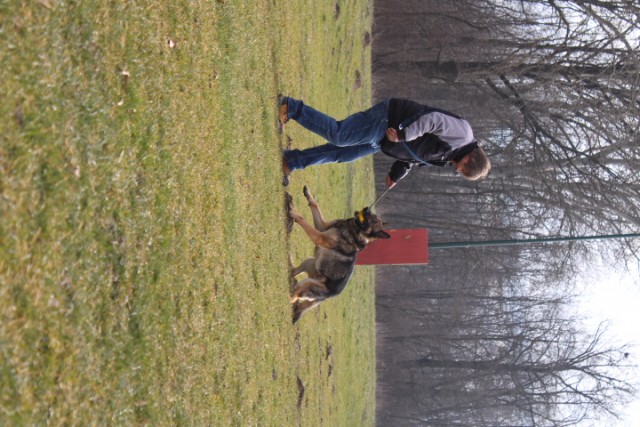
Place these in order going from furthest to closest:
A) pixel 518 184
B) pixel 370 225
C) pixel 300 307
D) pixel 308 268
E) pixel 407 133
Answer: pixel 518 184 → pixel 300 307 → pixel 308 268 → pixel 370 225 → pixel 407 133

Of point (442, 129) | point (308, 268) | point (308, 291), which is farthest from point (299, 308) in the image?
point (442, 129)

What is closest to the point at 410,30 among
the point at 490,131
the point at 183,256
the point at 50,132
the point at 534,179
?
the point at 490,131

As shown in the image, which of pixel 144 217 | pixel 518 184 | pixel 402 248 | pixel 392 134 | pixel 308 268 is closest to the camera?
pixel 144 217

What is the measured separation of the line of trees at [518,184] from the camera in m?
16.4

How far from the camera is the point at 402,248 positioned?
9.30 meters

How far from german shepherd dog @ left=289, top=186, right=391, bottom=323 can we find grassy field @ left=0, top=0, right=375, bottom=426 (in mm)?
320

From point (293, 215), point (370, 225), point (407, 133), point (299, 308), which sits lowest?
point (299, 308)

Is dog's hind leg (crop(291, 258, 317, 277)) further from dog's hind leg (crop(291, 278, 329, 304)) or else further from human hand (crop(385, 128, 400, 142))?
human hand (crop(385, 128, 400, 142))

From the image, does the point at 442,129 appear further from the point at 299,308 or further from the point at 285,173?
the point at 299,308

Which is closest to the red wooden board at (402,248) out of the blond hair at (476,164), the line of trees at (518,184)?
the blond hair at (476,164)

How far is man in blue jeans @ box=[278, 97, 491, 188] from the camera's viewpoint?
641 centimetres

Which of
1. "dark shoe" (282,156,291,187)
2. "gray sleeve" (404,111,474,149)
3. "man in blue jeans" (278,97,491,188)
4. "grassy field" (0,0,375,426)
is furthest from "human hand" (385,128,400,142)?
"dark shoe" (282,156,291,187)

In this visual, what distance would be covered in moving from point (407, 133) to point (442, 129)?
37 centimetres

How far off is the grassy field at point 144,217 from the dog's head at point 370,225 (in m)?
1.06
